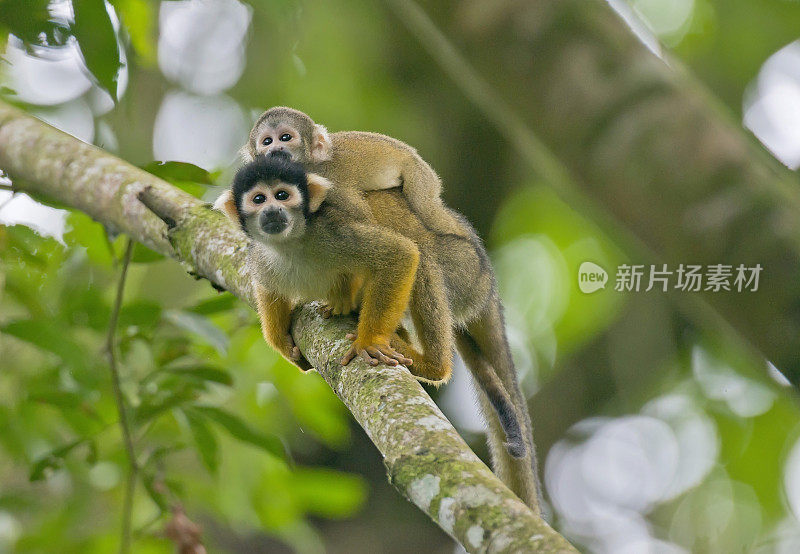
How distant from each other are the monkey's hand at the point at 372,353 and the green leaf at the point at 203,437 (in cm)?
100

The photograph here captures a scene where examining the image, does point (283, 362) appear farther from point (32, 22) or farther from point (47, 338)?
point (32, 22)

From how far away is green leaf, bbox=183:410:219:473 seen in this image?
3691mm

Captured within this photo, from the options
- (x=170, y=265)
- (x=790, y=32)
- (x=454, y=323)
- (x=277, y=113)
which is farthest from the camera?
(x=170, y=265)

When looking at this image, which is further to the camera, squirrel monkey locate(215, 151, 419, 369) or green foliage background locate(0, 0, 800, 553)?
green foliage background locate(0, 0, 800, 553)

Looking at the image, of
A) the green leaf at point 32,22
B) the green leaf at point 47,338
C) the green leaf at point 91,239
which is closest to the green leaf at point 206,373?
the green leaf at point 47,338

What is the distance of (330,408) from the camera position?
4766 mm

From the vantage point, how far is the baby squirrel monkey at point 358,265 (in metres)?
3.43

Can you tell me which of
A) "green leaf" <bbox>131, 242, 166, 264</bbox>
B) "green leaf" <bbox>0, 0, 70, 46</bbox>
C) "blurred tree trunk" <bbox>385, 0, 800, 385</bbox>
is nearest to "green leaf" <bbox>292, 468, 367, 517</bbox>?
"green leaf" <bbox>131, 242, 166, 264</bbox>

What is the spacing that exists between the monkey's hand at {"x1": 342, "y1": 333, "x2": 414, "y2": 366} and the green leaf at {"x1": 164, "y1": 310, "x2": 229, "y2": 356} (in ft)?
2.16

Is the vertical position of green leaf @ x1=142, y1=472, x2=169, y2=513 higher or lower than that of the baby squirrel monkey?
lower

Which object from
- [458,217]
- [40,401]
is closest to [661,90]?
[458,217]

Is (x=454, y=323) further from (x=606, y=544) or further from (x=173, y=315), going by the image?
(x=606, y=544)

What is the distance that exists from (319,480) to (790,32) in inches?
171

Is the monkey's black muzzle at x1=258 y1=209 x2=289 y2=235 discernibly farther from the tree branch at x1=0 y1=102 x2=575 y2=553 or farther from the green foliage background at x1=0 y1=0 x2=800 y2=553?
the green foliage background at x1=0 y1=0 x2=800 y2=553
